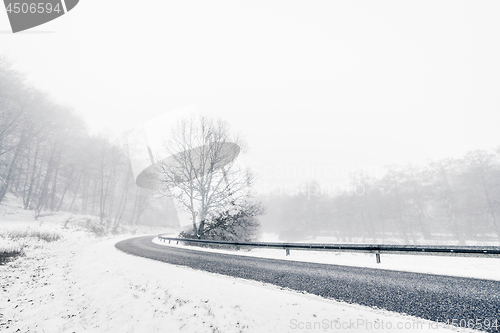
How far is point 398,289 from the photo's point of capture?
541 cm

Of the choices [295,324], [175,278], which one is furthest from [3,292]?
[295,324]

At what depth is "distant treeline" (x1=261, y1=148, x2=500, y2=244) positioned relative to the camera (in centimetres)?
3036

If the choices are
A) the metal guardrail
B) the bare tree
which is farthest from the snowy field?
the bare tree

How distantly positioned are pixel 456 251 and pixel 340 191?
43.0 metres

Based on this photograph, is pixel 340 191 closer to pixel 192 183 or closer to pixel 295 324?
pixel 192 183

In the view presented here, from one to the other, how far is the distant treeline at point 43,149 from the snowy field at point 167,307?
21.1 metres

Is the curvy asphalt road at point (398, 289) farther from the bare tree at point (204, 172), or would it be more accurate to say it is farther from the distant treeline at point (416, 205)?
the distant treeline at point (416, 205)

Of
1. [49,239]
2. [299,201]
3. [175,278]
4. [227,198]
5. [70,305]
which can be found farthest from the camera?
[299,201]

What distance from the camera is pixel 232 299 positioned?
5070mm

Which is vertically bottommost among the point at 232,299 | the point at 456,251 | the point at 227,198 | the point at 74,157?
the point at 232,299
